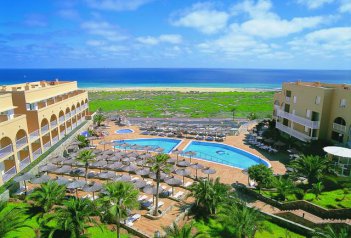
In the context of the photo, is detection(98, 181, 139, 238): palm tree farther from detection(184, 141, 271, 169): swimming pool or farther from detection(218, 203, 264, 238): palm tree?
detection(184, 141, 271, 169): swimming pool

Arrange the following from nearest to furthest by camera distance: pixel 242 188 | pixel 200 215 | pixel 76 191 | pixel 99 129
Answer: pixel 200 215 → pixel 76 191 → pixel 242 188 → pixel 99 129

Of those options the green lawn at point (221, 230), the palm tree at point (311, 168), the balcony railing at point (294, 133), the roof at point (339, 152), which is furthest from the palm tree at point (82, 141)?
the roof at point (339, 152)

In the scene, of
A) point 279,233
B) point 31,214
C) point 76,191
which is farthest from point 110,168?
point 279,233

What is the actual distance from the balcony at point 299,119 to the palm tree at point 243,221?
2174cm

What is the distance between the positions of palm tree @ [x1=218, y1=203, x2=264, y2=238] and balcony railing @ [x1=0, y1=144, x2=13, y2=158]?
2288 cm

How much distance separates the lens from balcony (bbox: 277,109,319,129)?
123ft

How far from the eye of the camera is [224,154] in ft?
137

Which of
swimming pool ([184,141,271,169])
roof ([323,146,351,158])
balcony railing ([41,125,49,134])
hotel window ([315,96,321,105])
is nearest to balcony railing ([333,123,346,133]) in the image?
hotel window ([315,96,321,105])

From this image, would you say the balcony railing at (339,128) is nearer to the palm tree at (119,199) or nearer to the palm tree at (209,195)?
the palm tree at (209,195)

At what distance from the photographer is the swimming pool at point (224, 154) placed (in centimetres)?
3753

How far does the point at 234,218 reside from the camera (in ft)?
66.0

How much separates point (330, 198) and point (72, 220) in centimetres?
2401

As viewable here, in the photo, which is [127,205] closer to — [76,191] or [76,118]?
[76,191]

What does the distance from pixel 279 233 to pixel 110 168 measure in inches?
786
